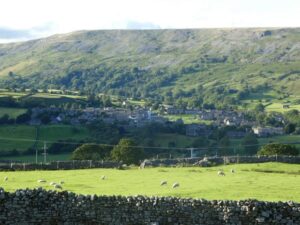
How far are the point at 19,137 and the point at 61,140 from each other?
27.9 feet

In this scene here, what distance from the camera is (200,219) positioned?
2594 centimetres

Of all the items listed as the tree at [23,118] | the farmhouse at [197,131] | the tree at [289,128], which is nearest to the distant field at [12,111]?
the tree at [23,118]

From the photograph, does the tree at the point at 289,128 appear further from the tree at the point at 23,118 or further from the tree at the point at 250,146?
the tree at the point at 23,118

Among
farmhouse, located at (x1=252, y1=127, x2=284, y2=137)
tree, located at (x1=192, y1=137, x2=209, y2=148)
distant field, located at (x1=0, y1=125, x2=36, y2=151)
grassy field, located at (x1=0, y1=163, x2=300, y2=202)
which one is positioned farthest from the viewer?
farmhouse, located at (x1=252, y1=127, x2=284, y2=137)

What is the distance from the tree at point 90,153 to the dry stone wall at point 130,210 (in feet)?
179

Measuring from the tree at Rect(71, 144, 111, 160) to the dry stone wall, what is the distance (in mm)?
54524

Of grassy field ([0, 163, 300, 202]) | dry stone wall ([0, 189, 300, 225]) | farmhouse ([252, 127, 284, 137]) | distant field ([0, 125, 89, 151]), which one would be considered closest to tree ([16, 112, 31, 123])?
distant field ([0, 125, 89, 151])

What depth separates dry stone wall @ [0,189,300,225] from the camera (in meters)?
23.8

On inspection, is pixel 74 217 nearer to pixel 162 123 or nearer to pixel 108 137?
pixel 108 137

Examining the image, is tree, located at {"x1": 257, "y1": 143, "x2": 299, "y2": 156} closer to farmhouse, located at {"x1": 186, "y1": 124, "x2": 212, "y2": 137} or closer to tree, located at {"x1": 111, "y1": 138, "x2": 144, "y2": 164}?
tree, located at {"x1": 111, "y1": 138, "x2": 144, "y2": 164}

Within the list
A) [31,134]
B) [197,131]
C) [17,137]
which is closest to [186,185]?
[17,137]

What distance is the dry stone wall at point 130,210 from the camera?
23.8 m

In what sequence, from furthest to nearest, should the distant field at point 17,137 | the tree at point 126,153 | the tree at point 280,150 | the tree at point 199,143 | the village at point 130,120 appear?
the village at point 130,120
the tree at point 199,143
the distant field at point 17,137
the tree at point 126,153
the tree at point 280,150

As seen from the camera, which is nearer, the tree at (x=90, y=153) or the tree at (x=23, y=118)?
the tree at (x=90, y=153)
